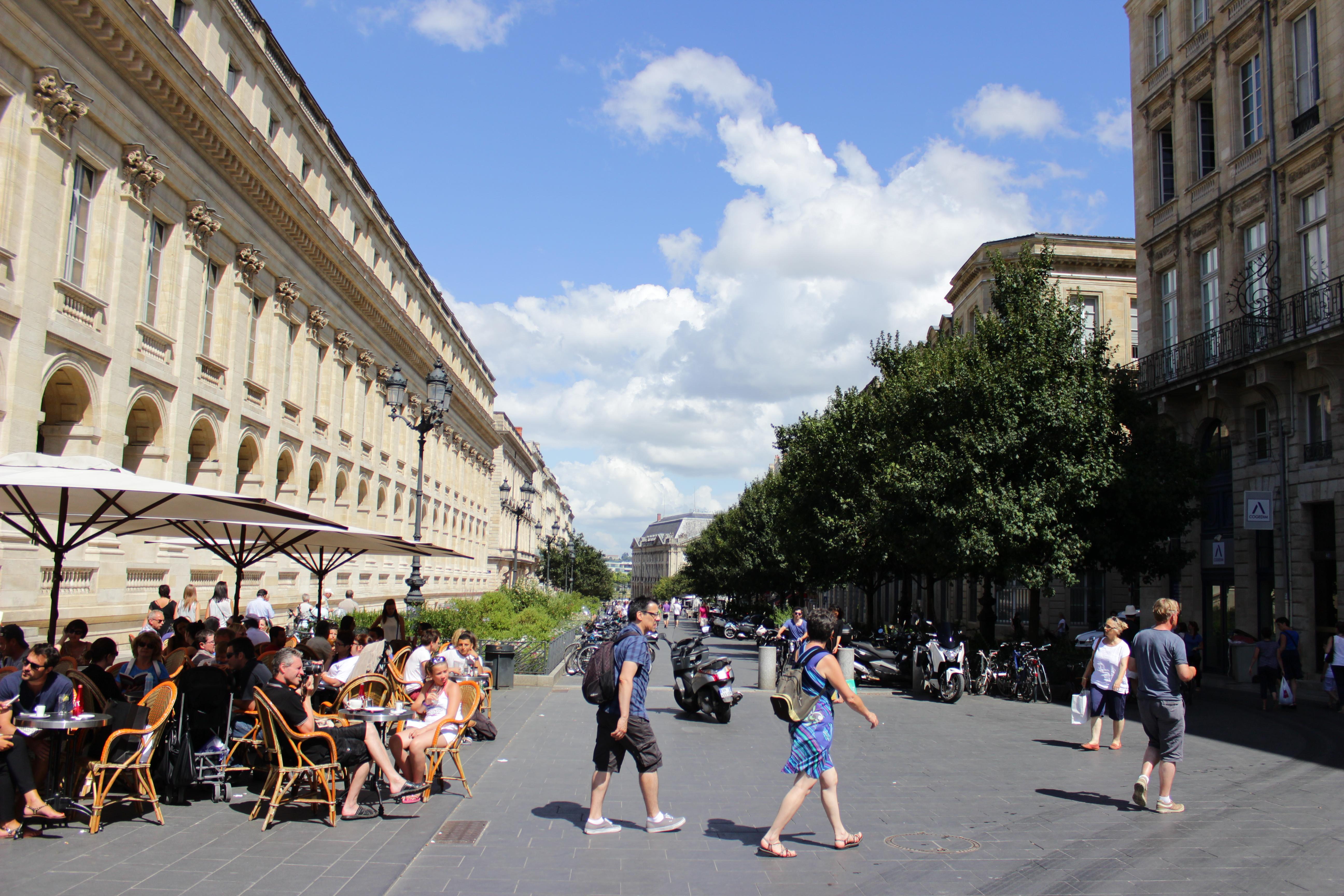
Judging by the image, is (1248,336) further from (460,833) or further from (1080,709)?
(460,833)

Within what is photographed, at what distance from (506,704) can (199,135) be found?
15.5 metres

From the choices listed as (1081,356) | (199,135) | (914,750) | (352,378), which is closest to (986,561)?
(1081,356)

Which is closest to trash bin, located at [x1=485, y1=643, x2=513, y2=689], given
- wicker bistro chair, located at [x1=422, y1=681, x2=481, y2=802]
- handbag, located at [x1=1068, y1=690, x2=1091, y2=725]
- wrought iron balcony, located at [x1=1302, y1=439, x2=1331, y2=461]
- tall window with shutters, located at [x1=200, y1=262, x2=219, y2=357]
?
wicker bistro chair, located at [x1=422, y1=681, x2=481, y2=802]

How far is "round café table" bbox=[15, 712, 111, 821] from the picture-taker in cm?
711

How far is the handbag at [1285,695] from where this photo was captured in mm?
17688

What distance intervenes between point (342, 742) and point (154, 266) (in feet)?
58.1

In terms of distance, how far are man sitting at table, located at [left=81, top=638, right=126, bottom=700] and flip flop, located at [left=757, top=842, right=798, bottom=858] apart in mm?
5701

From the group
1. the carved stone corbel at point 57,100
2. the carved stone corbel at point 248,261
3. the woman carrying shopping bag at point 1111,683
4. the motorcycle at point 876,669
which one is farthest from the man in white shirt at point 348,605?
the woman carrying shopping bag at point 1111,683

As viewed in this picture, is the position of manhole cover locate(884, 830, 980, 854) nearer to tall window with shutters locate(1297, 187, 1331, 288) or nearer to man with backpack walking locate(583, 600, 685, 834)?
man with backpack walking locate(583, 600, 685, 834)

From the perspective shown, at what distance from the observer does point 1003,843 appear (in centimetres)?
730

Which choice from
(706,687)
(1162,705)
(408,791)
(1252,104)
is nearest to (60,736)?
(408,791)

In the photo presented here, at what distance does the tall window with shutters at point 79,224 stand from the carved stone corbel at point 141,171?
2.80ft

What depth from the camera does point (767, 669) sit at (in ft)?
66.8

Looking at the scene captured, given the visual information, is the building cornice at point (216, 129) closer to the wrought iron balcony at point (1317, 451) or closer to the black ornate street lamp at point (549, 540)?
the wrought iron balcony at point (1317, 451)
